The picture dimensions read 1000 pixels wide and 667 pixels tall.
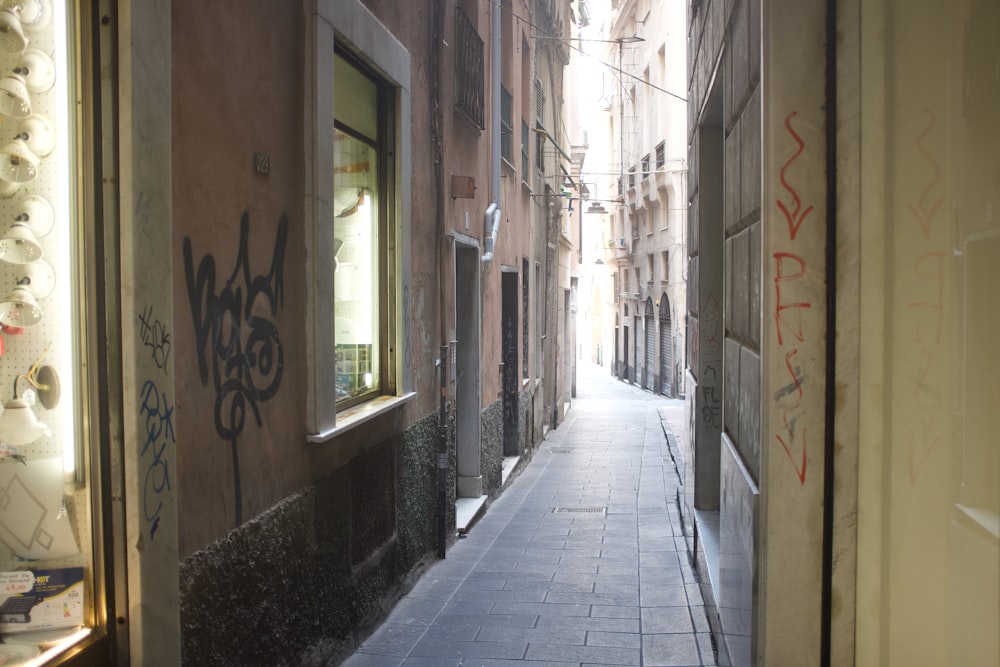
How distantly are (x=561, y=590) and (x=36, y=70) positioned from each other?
203 inches

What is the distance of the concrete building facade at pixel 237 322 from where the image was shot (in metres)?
2.96

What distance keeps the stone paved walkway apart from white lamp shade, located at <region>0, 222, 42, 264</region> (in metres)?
3.24

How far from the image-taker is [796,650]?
3.26m

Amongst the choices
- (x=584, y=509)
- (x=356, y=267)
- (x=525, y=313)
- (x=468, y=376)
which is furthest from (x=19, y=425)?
(x=525, y=313)

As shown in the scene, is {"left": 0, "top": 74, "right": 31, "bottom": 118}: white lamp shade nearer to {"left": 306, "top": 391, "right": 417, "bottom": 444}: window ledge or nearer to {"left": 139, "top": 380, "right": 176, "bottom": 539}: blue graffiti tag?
{"left": 139, "top": 380, "right": 176, "bottom": 539}: blue graffiti tag

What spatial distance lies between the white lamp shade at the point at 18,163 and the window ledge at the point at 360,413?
216 cm

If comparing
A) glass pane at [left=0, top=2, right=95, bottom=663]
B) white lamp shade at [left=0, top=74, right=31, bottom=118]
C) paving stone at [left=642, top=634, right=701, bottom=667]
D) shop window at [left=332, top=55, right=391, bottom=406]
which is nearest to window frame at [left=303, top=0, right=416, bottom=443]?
shop window at [left=332, top=55, right=391, bottom=406]

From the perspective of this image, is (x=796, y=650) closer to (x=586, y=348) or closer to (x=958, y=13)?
(x=958, y=13)

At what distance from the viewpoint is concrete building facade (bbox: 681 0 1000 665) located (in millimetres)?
3004

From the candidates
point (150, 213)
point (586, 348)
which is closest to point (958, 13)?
point (150, 213)

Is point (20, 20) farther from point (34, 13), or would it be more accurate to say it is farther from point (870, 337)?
point (870, 337)

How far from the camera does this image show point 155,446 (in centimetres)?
316

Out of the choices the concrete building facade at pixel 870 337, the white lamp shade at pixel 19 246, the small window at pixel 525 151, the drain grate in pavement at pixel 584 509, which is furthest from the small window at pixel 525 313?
the white lamp shade at pixel 19 246

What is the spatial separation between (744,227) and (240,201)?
7.41 ft
